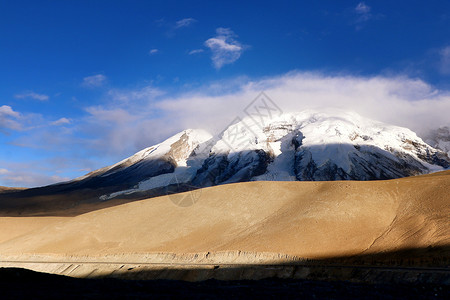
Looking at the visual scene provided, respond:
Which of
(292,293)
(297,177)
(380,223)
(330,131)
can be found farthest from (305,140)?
(292,293)

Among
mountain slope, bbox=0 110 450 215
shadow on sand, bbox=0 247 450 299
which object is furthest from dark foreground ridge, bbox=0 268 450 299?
mountain slope, bbox=0 110 450 215

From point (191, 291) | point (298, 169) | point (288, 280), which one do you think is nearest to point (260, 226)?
point (288, 280)

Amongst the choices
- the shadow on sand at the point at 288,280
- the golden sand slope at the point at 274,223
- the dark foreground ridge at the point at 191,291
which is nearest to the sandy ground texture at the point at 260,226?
the golden sand slope at the point at 274,223

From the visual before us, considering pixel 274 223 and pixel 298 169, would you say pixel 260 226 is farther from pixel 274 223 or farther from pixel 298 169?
pixel 298 169

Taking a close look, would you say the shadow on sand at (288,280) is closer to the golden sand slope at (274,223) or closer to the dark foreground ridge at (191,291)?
the dark foreground ridge at (191,291)

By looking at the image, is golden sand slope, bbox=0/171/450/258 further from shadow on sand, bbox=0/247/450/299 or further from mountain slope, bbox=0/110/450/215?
mountain slope, bbox=0/110/450/215

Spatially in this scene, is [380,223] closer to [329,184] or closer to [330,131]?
[329,184]
